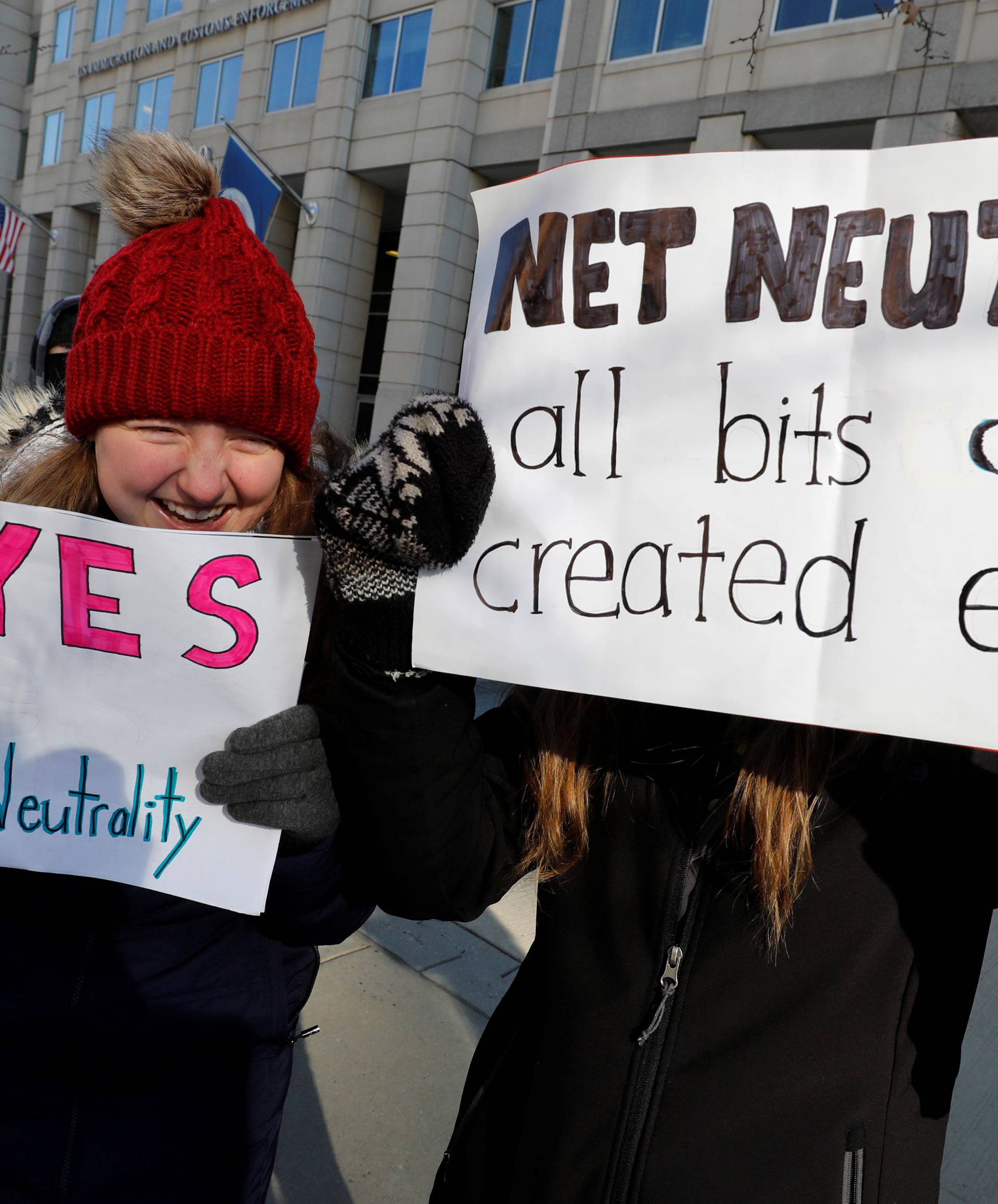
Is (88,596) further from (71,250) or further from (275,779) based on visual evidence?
(71,250)

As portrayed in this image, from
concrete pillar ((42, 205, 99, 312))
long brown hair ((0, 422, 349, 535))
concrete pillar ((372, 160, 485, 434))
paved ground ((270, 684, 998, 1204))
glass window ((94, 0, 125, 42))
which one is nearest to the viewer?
long brown hair ((0, 422, 349, 535))

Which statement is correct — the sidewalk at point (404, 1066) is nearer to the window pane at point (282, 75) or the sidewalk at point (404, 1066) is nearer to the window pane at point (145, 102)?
the window pane at point (282, 75)

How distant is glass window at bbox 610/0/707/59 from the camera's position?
11.5 metres

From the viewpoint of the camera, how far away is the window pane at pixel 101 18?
21.2 m

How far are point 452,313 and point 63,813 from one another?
13858mm

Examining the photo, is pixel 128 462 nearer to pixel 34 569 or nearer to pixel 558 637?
pixel 34 569

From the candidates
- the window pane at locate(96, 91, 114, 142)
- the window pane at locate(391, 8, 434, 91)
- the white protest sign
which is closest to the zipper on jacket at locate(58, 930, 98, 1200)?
the white protest sign

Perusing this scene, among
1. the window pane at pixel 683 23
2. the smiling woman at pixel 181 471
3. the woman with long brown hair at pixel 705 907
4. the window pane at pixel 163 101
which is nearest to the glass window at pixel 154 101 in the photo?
the window pane at pixel 163 101

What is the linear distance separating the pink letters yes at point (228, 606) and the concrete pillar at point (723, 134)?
11.3 m

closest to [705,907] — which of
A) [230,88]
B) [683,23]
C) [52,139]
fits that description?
[683,23]

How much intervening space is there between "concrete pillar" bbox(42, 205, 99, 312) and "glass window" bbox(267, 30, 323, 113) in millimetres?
7771

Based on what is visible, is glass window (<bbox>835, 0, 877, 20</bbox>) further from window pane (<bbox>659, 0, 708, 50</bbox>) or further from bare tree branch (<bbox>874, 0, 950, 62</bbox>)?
window pane (<bbox>659, 0, 708, 50</bbox>)

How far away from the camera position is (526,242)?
1140 mm

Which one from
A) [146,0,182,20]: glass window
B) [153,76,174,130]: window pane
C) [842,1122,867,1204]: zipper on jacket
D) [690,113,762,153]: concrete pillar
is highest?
[146,0,182,20]: glass window
